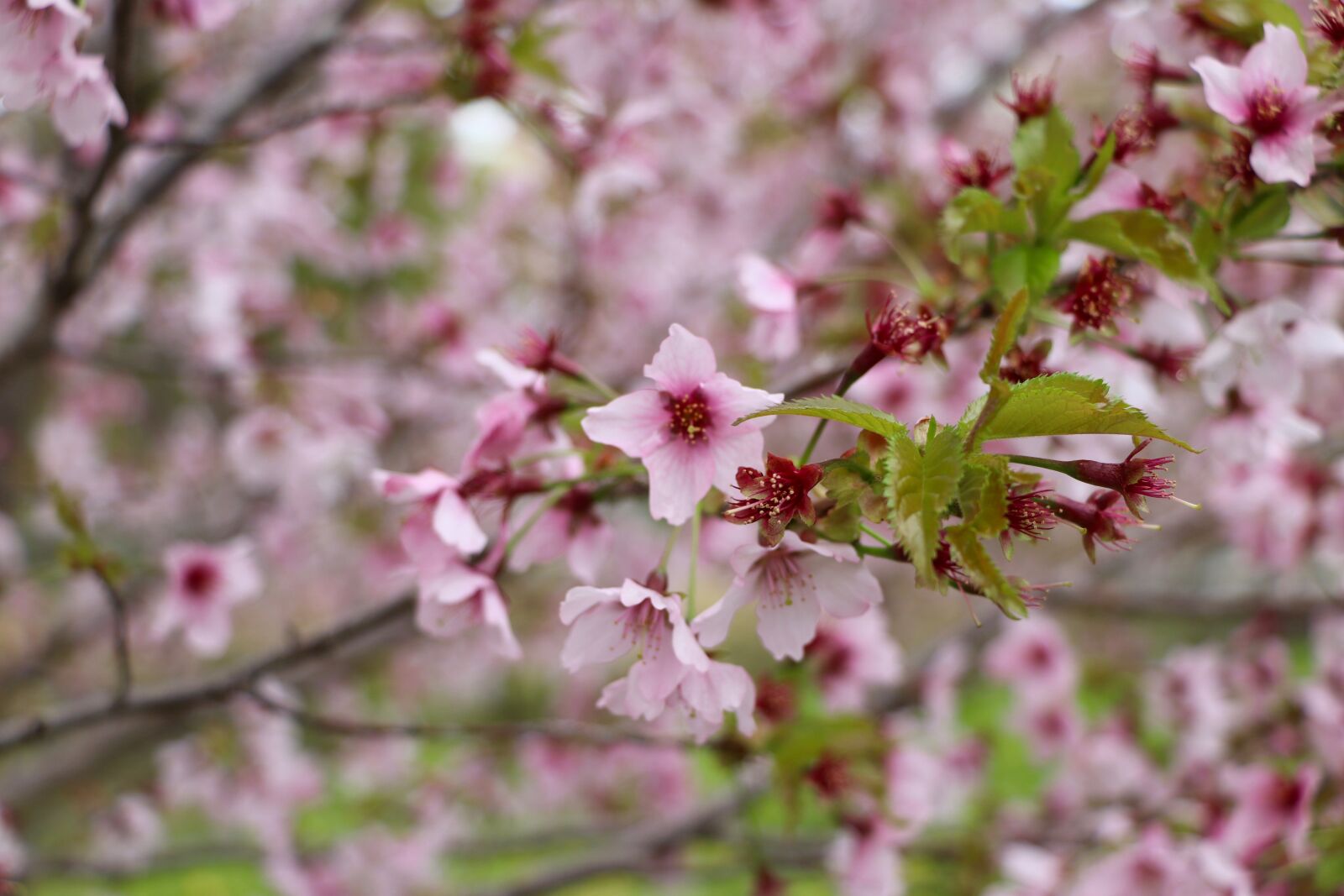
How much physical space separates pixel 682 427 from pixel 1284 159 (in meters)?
0.71

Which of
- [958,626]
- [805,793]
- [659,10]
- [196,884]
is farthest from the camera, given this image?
[196,884]

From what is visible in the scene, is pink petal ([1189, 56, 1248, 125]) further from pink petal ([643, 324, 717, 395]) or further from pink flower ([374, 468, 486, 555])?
pink flower ([374, 468, 486, 555])

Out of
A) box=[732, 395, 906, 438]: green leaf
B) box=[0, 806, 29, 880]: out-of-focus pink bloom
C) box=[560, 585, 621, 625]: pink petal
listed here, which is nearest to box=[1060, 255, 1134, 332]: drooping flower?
box=[732, 395, 906, 438]: green leaf

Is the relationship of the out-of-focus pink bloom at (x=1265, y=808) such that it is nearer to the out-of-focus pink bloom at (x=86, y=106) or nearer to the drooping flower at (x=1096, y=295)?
the drooping flower at (x=1096, y=295)

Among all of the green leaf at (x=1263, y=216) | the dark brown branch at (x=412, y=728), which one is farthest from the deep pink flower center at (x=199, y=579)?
the green leaf at (x=1263, y=216)

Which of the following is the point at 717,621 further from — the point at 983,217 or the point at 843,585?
the point at 983,217

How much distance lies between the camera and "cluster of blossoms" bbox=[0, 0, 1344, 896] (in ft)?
3.12

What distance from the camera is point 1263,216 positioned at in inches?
41.0

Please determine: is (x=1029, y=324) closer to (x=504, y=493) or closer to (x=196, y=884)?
(x=504, y=493)

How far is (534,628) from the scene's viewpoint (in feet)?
16.0

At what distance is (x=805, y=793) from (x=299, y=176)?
345 cm

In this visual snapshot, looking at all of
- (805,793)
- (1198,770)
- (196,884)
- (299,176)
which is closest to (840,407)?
(805,793)

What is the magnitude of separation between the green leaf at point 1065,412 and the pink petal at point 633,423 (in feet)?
1.01

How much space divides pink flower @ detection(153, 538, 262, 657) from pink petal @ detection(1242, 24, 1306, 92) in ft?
5.76
